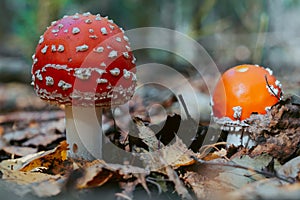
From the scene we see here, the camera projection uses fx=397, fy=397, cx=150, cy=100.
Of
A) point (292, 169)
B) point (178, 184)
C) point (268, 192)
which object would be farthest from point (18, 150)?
point (268, 192)

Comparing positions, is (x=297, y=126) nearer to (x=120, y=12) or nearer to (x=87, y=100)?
(x=87, y=100)

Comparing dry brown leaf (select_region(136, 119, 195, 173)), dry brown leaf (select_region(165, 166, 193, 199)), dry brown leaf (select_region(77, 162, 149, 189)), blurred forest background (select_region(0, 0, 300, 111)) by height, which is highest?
blurred forest background (select_region(0, 0, 300, 111))

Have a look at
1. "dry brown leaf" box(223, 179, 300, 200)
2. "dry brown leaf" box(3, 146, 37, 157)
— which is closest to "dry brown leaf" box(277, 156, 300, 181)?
"dry brown leaf" box(223, 179, 300, 200)

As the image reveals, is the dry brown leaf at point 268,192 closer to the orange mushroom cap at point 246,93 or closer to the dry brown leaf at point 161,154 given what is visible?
the dry brown leaf at point 161,154

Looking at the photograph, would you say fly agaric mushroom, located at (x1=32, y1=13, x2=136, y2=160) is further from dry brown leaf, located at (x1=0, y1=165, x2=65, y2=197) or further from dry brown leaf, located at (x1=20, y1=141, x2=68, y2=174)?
dry brown leaf, located at (x1=0, y1=165, x2=65, y2=197)

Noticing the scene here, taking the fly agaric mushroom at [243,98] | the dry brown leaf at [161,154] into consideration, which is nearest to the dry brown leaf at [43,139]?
the dry brown leaf at [161,154]

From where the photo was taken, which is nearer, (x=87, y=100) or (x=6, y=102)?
(x=87, y=100)

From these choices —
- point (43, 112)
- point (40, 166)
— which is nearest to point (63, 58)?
point (40, 166)
